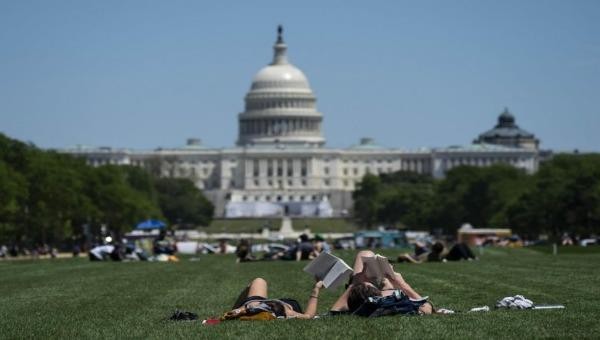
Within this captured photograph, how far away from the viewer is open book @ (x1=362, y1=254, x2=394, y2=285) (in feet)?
63.1

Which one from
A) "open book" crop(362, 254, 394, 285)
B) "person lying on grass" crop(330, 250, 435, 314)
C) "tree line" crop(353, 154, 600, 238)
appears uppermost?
"open book" crop(362, 254, 394, 285)

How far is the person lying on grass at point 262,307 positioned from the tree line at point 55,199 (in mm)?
53473

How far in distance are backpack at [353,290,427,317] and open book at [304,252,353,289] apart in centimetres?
112

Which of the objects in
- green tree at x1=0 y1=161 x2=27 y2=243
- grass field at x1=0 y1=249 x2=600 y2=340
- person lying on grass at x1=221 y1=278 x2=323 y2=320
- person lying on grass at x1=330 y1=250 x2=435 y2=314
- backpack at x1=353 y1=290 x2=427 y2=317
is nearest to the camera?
grass field at x1=0 y1=249 x2=600 y2=340

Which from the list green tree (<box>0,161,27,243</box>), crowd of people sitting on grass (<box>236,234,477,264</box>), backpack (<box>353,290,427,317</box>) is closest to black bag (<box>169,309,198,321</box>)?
backpack (<box>353,290,427,317</box>)

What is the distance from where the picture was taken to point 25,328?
18609 mm

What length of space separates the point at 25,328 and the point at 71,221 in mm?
71627

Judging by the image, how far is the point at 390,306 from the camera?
734 inches

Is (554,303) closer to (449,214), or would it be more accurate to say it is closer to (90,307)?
(90,307)

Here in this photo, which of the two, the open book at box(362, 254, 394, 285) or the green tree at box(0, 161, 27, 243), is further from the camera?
the green tree at box(0, 161, 27, 243)

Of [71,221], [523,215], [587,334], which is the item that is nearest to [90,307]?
[587,334]

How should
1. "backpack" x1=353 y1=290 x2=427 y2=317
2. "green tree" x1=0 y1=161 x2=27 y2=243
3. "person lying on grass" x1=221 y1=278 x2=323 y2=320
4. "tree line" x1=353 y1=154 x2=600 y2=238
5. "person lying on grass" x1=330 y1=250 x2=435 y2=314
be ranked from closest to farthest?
"backpack" x1=353 y1=290 x2=427 y2=317
"person lying on grass" x1=221 y1=278 x2=323 y2=320
"person lying on grass" x1=330 y1=250 x2=435 y2=314
"green tree" x1=0 y1=161 x2=27 y2=243
"tree line" x1=353 y1=154 x2=600 y2=238

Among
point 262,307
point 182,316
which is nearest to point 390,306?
point 262,307

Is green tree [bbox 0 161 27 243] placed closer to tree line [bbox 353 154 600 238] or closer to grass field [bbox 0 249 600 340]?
tree line [bbox 353 154 600 238]
